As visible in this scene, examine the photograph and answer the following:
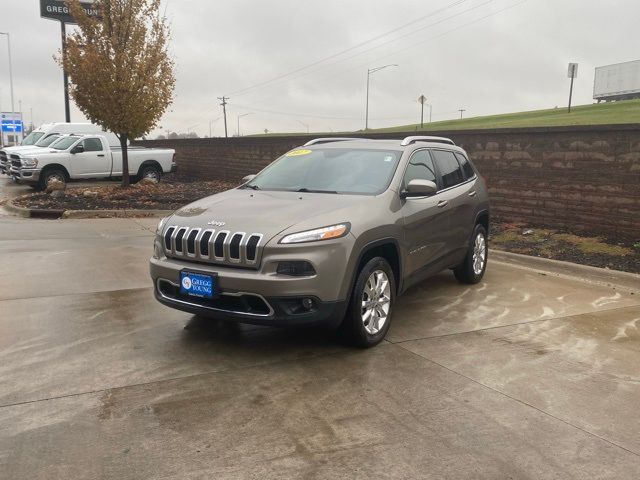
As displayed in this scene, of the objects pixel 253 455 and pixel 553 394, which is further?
pixel 553 394

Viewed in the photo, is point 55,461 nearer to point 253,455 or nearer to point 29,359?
point 253,455

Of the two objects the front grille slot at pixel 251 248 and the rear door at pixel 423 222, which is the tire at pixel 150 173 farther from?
the front grille slot at pixel 251 248

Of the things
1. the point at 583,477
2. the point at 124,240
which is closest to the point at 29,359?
the point at 583,477

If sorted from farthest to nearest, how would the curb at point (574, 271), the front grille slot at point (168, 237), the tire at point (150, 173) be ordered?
the tire at point (150, 173)
the curb at point (574, 271)
the front grille slot at point (168, 237)

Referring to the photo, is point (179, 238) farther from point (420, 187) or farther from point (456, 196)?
point (456, 196)

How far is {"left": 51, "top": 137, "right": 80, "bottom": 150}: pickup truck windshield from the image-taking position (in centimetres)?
1847

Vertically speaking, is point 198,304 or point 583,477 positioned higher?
point 198,304

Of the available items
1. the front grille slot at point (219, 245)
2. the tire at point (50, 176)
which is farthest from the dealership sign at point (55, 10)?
the front grille slot at point (219, 245)

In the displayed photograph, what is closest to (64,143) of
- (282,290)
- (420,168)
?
(420,168)

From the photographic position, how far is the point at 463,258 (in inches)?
264

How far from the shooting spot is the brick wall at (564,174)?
9023 mm

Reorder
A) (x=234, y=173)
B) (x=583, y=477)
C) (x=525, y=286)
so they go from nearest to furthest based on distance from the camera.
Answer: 1. (x=583, y=477)
2. (x=525, y=286)
3. (x=234, y=173)

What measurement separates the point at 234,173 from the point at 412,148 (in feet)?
51.9

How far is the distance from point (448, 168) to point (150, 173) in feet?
50.9
